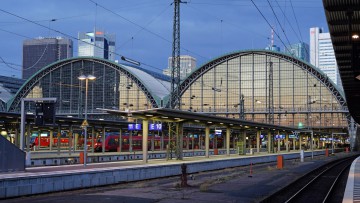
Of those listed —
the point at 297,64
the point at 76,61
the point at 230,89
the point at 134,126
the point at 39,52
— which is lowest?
the point at 134,126

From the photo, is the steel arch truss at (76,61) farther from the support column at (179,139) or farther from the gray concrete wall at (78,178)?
the gray concrete wall at (78,178)

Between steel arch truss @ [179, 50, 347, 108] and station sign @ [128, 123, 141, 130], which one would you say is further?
steel arch truss @ [179, 50, 347, 108]

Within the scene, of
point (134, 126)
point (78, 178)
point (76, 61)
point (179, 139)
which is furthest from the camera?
point (76, 61)

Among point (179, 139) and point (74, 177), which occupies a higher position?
point (179, 139)

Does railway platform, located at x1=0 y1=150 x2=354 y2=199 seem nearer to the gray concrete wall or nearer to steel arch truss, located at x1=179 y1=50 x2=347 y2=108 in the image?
the gray concrete wall

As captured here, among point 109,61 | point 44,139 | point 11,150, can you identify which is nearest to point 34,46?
point 109,61

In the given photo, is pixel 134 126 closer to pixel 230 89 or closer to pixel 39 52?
pixel 230 89

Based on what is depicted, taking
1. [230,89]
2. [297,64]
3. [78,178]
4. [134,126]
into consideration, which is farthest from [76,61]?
[78,178]

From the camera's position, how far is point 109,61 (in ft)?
383

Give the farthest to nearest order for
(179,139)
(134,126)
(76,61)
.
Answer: (76,61) → (134,126) → (179,139)

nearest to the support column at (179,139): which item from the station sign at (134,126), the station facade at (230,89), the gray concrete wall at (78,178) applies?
the gray concrete wall at (78,178)

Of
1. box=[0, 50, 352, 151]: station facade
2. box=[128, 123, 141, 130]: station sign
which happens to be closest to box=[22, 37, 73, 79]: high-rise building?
box=[0, 50, 352, 151]: station facade

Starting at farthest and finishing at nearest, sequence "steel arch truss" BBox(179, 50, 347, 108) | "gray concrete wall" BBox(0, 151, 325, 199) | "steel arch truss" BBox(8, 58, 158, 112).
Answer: "steel arch truss" BBox(8, 58, 158, 112) → "steel arch truss" BBox(179, 50, 347, 108) → "gray concrete wall" BBox(0, 151, 325, 199)

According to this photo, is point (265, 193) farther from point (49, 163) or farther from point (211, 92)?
point (211, 92)
